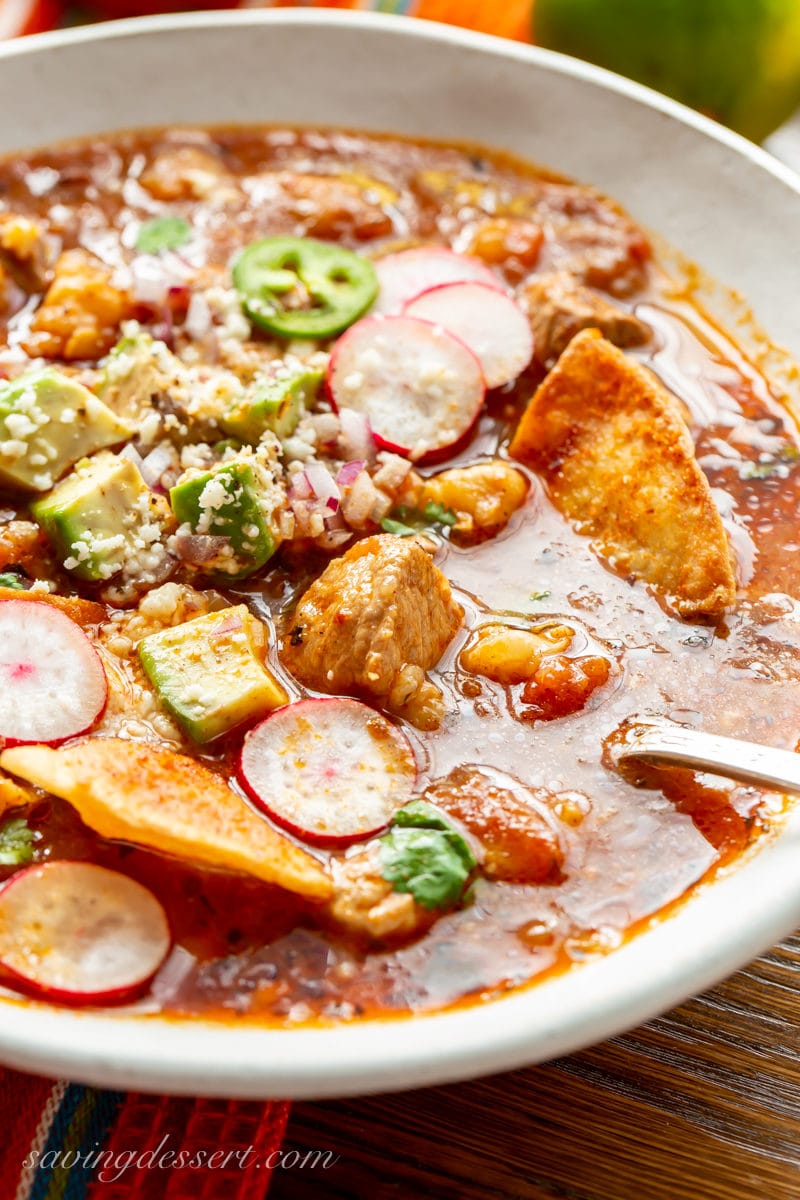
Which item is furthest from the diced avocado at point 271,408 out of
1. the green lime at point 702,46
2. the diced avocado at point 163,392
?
the green lime at point 702,46

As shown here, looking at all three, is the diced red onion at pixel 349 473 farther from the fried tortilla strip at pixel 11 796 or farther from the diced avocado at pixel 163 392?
the fried tortilla strip at pixel 11 796

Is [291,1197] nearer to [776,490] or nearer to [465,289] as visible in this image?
[776,490]

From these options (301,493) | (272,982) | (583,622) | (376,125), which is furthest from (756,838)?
(376,125)

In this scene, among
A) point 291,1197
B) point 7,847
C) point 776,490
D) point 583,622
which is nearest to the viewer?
point 291,1197

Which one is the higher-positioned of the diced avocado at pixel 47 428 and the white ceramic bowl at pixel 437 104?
the white ceramic bowl at pixel 437 104

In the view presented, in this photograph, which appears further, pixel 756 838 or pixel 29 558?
pixel 29 558

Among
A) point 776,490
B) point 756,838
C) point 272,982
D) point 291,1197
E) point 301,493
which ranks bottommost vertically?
point 291,1197
